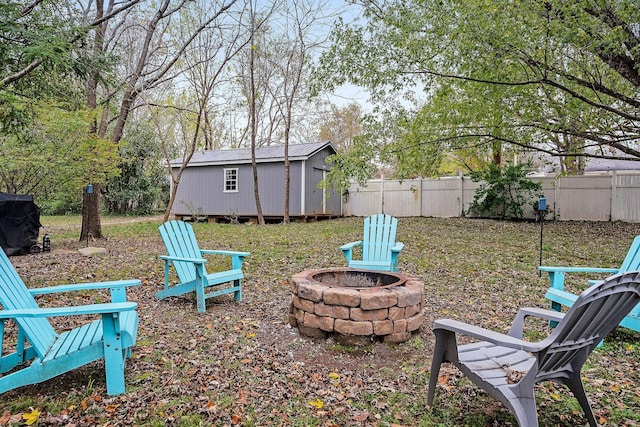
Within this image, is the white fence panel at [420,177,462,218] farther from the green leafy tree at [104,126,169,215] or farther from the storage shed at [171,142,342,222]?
the green leafy tree at [104,126,169,215]

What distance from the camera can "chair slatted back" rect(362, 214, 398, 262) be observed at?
473cm

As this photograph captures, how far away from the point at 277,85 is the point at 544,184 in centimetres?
922

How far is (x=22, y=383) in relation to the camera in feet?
6.35

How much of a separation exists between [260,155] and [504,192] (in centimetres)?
804

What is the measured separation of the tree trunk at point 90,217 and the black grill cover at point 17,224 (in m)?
0.93

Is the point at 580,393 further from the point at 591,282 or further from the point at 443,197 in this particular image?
the point at 443,197

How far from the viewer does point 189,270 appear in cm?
406

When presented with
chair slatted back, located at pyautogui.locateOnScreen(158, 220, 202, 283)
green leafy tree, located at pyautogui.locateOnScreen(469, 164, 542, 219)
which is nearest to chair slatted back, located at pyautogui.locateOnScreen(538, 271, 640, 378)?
chair slatted back, located at pyautogui.locateOnScreen(158, 220, 202, 283)

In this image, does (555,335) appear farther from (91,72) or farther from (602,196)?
(602,196)

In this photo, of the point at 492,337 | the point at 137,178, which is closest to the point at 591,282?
the point at 492,337

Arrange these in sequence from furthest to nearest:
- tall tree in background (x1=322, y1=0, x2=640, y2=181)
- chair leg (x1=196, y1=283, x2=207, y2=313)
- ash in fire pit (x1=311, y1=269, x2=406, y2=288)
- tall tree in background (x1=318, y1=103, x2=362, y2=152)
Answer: tall tree in background (x1=318, y1=103, x2=362, y2=152), tall tree in background (x1=322, y1=0, x2=640, y2=181), chair leg (x1=196, y1=283, x2=207, y2=313), ash in fire pit (x1=311, y1=269, x2=406, y2=288)

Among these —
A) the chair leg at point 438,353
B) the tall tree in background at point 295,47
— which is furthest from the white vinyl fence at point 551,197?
the chair leg at point 438,353

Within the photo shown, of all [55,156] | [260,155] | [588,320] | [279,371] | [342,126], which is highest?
[342,126]

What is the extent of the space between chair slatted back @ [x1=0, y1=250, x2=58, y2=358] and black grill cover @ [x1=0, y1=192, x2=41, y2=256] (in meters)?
5.18
